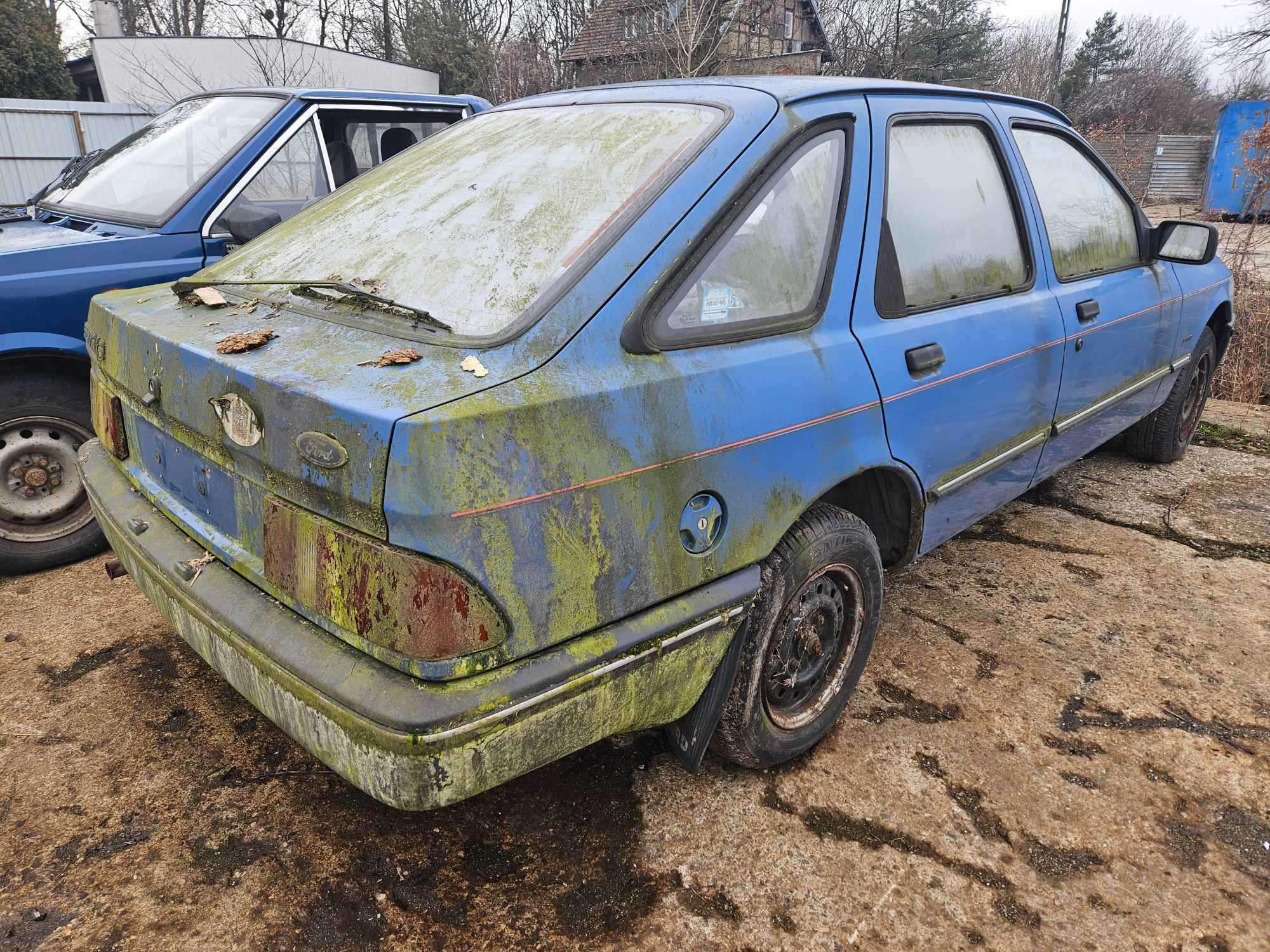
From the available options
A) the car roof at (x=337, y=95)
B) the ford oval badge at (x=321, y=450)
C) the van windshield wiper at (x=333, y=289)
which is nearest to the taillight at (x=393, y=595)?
the ford oval badge at (x=321, y=450)

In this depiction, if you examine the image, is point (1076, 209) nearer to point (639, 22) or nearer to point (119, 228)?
point (119, 228)

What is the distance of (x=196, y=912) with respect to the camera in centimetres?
191

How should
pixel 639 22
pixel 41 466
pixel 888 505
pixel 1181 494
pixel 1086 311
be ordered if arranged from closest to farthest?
pixel 888 505 < pixel 1086 311 < pixel 41 466 < pixel 1181 494 < pixel 639 22

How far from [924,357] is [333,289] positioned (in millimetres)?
1555

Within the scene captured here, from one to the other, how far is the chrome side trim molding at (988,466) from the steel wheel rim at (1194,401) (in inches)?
90.0

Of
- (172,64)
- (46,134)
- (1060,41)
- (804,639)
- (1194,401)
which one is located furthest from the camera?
(1060,41)

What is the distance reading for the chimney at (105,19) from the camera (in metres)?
17.2

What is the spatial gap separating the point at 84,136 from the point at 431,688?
15.4m

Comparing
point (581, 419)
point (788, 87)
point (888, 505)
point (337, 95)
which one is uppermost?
point (337, 95)

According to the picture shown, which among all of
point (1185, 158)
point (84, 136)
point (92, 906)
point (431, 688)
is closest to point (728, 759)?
point (431, 688)

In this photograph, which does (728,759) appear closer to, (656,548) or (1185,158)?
(656,548)

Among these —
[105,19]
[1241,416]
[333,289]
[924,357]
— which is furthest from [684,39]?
[105,19]

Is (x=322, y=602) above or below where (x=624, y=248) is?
below

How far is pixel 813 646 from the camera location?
7.74 feet
